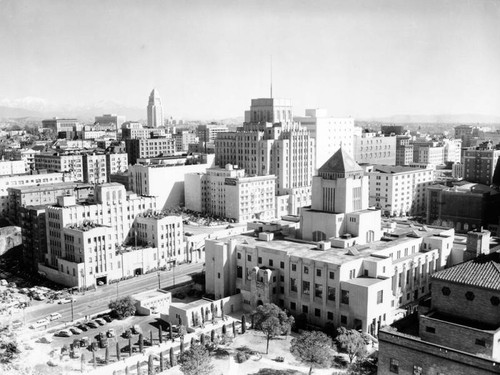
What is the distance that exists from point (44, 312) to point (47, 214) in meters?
29.4

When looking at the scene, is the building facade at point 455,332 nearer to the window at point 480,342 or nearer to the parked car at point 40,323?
the window at point 480,342

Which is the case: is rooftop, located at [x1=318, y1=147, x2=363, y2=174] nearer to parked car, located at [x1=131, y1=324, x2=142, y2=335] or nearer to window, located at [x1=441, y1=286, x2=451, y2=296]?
window, located at [x1=441, y1=286, x2=451, y2=296]

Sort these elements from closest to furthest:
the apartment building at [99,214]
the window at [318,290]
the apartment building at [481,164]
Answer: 1. the window at [318,290]
2. the apartment building at [99,214]
3. the apartment building at [481,164]

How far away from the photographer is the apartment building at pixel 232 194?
537 ft

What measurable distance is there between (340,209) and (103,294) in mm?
48804

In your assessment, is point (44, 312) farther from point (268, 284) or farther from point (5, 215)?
point (5, 215)

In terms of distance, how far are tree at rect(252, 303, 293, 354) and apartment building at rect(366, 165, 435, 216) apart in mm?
102886

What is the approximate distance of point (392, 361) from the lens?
59.2 metres

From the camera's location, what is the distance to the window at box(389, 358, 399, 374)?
193ft

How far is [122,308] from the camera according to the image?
9050 centimetres

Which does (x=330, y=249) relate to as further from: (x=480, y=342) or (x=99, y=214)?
(x=99, y=214)

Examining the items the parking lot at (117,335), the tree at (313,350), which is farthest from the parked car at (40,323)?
the tree at (313,350)

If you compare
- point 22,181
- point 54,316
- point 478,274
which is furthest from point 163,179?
point 478,274

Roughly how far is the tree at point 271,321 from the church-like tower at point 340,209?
79.1 feet
